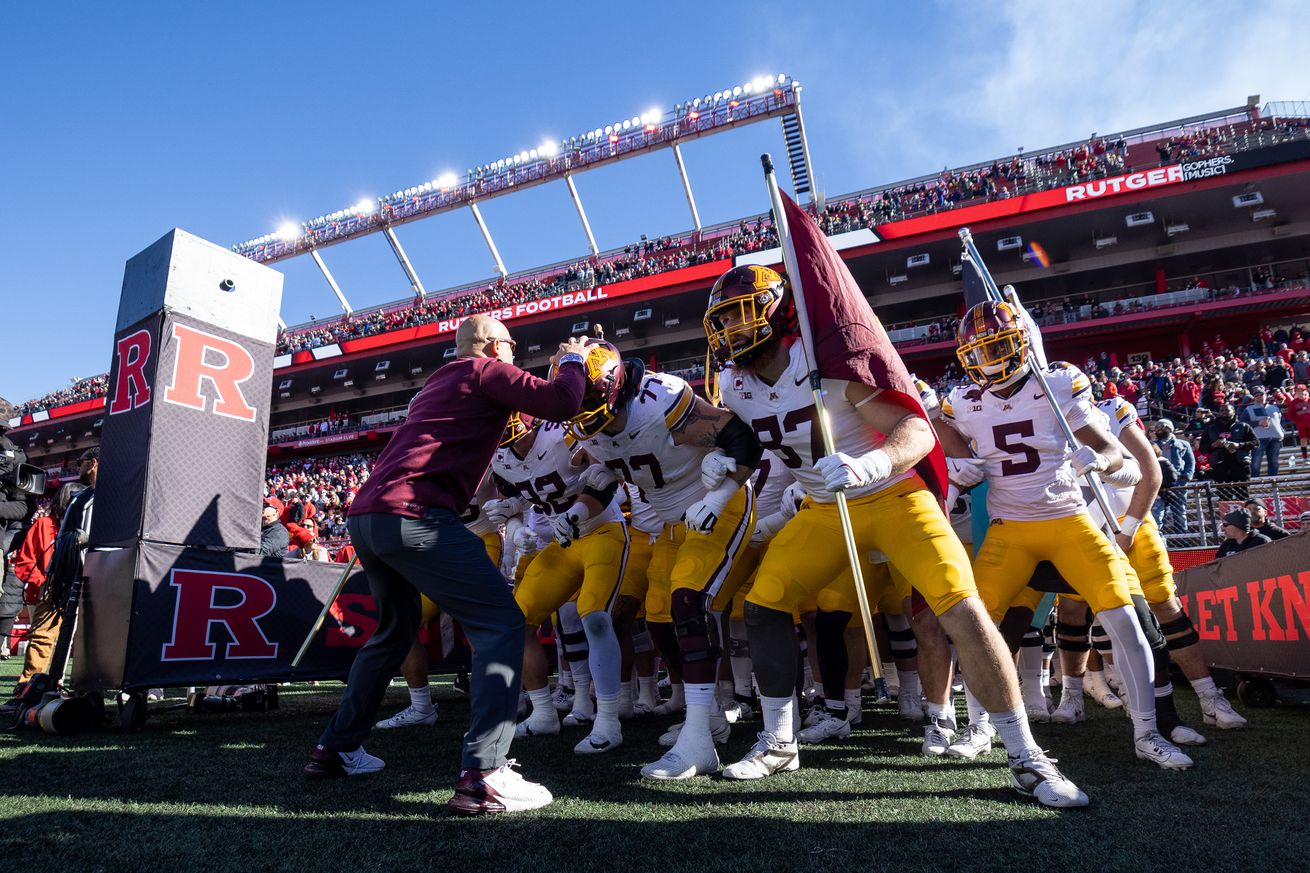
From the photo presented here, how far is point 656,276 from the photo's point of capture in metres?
30.1

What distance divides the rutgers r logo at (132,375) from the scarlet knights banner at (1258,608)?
7.59m

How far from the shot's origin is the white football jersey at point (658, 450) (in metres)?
4.39

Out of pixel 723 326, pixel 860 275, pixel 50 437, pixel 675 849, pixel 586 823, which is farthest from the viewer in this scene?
pixel 50 437

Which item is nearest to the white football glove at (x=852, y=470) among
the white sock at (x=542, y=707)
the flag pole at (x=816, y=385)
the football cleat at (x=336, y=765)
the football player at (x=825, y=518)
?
Answer: the football player at (x=825, y=518)

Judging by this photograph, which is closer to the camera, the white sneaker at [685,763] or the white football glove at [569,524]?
the white sneaker at [685,763]

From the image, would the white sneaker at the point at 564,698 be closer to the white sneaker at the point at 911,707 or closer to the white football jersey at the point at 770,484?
the white football jersey at the point at 770,484

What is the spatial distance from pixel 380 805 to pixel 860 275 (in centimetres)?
2943

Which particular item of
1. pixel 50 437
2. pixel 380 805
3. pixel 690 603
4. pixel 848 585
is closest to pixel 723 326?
pixel 690 603

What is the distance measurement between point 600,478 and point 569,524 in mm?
369

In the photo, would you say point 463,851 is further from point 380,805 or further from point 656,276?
point 656,276

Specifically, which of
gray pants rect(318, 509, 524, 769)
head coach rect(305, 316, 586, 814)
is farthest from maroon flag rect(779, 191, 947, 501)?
gray pants rect(318, 509, 524, 769)

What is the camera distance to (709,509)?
374 centimetres

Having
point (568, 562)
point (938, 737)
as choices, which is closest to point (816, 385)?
point (938, 737)

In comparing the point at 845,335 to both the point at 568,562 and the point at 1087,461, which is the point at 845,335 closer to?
the point at 1087,461
